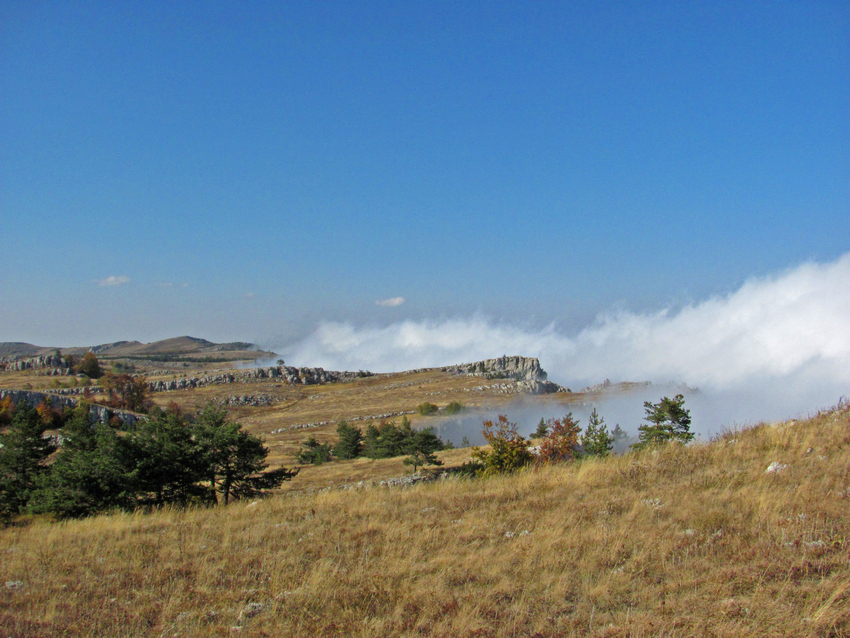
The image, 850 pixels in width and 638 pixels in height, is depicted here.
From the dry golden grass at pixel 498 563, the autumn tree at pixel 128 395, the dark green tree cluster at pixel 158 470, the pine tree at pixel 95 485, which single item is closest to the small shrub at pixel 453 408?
the autumn tree at pixel 128 395

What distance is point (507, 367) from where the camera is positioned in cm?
18438

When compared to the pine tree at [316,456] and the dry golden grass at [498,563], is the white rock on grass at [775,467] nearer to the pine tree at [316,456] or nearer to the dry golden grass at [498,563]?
the dry golden grass at [498,563]

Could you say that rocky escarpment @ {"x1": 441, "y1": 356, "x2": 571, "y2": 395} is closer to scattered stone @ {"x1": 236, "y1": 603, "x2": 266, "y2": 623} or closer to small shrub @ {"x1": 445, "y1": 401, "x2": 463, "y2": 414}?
small shrub @ {"x1": 445, "y1": 401, "x2": 463, "y2": 414}

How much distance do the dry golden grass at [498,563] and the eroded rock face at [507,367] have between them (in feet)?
522

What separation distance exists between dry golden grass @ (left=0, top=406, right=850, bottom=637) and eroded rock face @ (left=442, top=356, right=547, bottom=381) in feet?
522

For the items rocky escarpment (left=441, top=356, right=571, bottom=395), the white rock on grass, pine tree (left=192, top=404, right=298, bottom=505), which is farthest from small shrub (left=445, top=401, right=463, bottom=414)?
the white rock on grass

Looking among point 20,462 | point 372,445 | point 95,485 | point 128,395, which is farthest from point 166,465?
point 128,395

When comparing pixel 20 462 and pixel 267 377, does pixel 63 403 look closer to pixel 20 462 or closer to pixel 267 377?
pixel 20 462

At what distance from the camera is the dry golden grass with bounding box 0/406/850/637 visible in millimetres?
5273

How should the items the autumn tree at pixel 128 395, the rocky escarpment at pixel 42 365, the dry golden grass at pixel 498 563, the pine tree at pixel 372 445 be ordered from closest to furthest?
the dry golden grass at pixel 498 563, the pine tree at pixel 372 445, the autumn tree at pixel 128 395, the rocky escarpment at pixel 42 365

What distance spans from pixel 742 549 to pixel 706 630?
2.14 meters

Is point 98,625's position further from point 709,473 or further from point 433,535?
point 709,473

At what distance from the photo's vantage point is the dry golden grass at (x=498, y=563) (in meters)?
5.27

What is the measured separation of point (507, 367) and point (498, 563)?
181 meters
